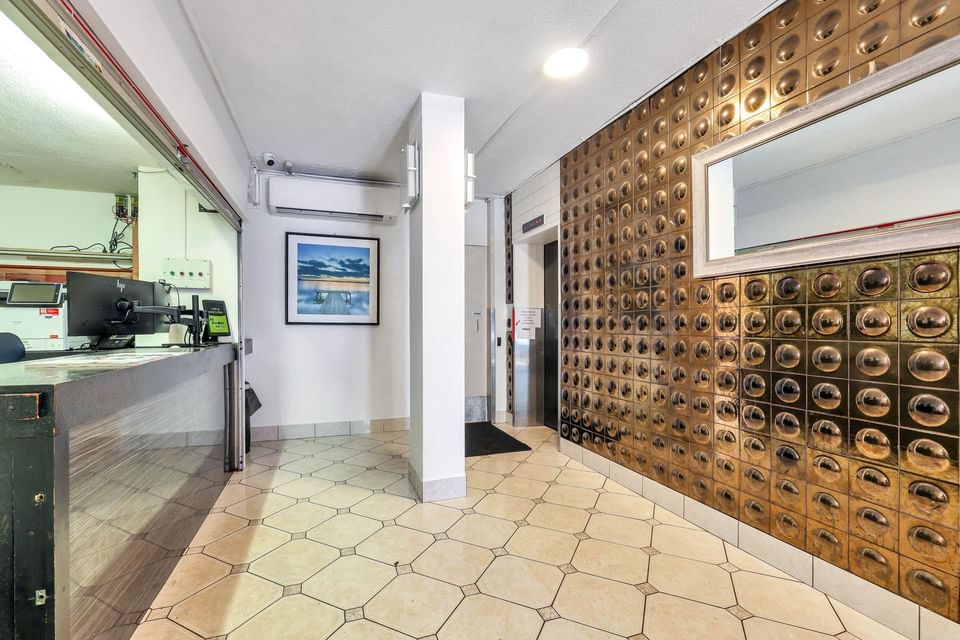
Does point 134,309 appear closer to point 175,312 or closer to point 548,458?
point 175,312

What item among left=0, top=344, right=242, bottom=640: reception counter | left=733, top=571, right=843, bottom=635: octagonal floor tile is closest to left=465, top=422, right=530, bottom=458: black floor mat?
left=733, top=571, right=843, bottom=635: octagonal floor tile

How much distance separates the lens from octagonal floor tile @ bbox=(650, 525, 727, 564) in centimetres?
194

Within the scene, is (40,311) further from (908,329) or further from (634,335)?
(908,329)

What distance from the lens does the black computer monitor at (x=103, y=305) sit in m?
1.88

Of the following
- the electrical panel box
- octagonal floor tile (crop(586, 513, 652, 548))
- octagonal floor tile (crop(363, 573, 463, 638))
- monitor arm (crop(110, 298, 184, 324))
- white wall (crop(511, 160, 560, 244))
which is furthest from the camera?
white wall (crop(511, 160, 560, 244))

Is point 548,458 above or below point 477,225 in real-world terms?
below

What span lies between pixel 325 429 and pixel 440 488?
6.35ft

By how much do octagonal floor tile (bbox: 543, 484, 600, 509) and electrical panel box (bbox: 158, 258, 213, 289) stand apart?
10.2 ft

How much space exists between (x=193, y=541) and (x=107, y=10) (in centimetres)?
232

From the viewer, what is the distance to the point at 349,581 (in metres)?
1.72

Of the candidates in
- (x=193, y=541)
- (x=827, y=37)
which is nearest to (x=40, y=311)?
(x=193, y=541)

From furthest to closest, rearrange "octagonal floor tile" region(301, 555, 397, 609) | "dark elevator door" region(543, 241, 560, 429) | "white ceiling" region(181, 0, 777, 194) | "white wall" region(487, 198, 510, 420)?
"white wall" region(487, 198, 510, 420)
"dark elevator door" region(543, 241, 560, 429)
"white ceiling" region(181, 0, 777, 194)
"octagonal floor tile" region(301, 555, 397, 609)

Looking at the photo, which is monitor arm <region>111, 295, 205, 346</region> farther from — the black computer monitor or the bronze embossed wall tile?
the bronze embossed wall tile

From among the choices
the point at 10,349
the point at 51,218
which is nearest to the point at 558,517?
the point at 10,349
